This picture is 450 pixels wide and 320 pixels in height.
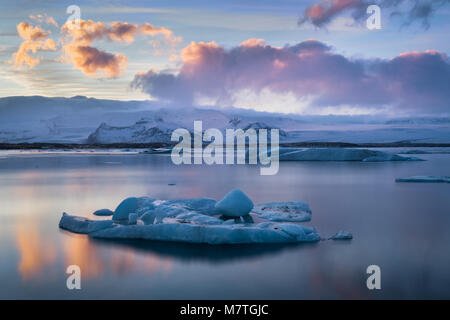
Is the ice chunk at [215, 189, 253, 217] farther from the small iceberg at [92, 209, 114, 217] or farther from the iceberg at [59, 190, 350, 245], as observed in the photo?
the small iceberg at [92, 209, 114, 217]

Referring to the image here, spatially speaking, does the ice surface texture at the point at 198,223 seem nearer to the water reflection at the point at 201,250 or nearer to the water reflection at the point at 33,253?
the water reflection at the point at 201,250

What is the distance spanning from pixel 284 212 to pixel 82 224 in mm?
3258

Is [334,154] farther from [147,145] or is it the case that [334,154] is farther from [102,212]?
[147,145]

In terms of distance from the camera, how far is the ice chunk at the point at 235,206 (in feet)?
22.0

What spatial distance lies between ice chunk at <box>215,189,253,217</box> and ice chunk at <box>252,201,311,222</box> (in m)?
0.33

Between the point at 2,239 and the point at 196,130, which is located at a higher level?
the point at 196,130

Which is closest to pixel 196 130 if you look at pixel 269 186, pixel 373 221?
pixel 269 186

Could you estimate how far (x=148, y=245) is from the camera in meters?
5.12

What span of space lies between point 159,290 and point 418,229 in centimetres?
432

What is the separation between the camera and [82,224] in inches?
235

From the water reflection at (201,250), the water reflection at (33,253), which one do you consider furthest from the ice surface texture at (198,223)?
the water reflection at (33,253)

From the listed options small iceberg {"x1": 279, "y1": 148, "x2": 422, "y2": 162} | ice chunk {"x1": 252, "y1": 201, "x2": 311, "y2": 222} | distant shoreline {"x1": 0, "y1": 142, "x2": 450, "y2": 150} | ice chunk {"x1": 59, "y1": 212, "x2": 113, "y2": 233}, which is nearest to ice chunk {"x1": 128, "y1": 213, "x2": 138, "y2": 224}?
ice chunk {"x1": 59, "y1": 212, "x2": 113, "y2": 233}
